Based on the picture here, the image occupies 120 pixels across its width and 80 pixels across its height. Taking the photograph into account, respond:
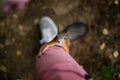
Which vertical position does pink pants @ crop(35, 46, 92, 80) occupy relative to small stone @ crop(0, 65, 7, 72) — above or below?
below

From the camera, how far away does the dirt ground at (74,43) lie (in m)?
1.63

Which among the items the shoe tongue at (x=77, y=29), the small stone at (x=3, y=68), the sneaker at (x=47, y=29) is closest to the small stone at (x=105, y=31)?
the shoe tongue at (x=77, y=29)

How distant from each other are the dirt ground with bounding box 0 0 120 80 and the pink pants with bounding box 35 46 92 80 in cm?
37

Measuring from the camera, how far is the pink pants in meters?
1.07

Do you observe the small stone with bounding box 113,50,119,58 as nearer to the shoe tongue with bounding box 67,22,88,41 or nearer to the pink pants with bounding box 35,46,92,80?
the shoe tongue with bounding box 67,22,88,41

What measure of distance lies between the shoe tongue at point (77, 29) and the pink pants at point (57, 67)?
36 centimetres

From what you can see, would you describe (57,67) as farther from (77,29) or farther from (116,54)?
(116,54)

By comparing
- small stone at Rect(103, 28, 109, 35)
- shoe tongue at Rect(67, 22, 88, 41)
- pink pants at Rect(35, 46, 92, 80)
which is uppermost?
shoe tongue at Rect(67, 22, 88, 41)

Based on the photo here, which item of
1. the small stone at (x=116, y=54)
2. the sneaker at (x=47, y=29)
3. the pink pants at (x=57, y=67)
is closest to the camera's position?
the pink pants at (x=57, y=67)

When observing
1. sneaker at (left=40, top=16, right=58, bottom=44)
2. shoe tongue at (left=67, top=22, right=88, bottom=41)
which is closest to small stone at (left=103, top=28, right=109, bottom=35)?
shoe tongue at (left=67, top=22, right=88, bottom=41)

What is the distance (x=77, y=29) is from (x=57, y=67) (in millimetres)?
625

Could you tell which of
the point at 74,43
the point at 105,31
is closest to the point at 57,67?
the point at 74,43

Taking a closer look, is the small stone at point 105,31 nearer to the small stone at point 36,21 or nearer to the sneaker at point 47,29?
the sneaker at point 47,29

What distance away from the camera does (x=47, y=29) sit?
66.9 inches
